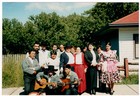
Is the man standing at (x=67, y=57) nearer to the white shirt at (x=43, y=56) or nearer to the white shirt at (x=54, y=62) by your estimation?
the white shirt at (x=54, y=62)

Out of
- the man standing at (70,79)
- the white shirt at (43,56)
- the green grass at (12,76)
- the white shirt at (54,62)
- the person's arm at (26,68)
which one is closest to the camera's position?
the man standing at (70,79)

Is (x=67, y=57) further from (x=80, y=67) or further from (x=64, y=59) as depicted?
(x=80, y=67)

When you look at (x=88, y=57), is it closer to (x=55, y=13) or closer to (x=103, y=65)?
(x=103, y=65)

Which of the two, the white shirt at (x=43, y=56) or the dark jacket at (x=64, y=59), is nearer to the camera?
the dark jacket at (x=64, y=59)

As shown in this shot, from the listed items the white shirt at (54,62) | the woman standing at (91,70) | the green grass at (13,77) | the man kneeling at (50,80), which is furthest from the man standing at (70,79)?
the green grass at (13,77)

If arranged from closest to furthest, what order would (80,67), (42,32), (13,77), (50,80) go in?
(50,80) → (80,67) → (13,77) → (42,32)

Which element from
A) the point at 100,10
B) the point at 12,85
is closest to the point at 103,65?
the point at 12,85

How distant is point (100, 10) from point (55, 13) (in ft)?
25.8

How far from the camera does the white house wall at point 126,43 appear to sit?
15094 millimetres

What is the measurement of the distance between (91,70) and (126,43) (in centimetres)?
574

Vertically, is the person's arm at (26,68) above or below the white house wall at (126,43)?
below

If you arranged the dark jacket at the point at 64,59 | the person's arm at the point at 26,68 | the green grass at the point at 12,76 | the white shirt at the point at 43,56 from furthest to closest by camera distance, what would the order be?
1. the green grass at the point at 12,76
2. the white shirt at the point at 43,56
3. the dark jacket at the point at 64,59
4. the person's arm at the point at 26,68

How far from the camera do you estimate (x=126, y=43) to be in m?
15.2

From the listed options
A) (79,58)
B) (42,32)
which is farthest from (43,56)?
(42,32)
